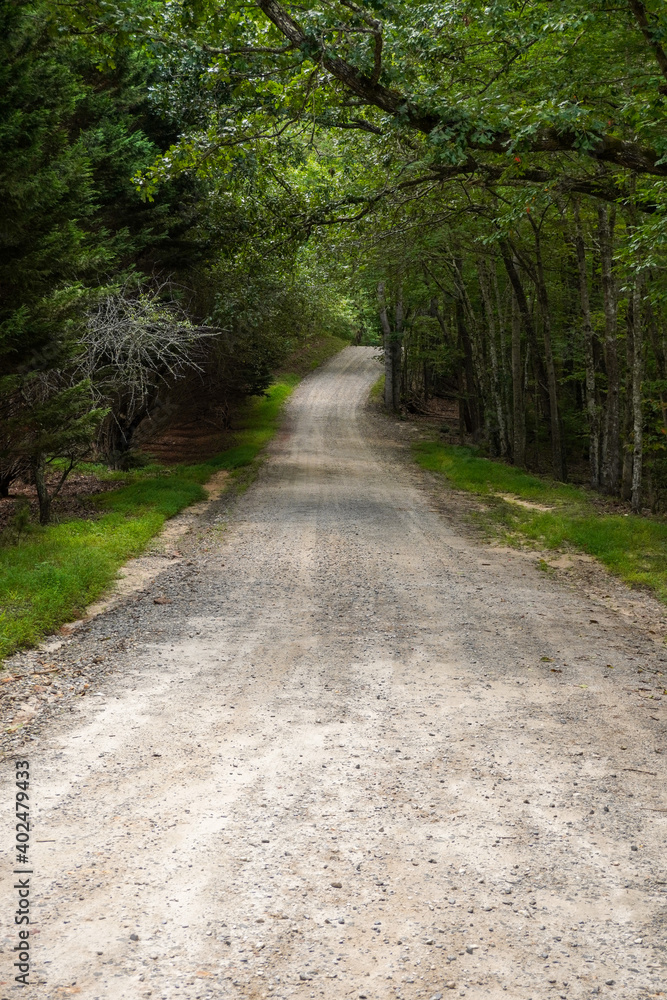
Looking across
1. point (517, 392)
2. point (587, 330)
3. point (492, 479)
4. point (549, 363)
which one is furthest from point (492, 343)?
point (492, 479)

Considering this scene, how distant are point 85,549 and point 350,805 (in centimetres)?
706

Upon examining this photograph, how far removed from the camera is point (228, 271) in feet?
58.3

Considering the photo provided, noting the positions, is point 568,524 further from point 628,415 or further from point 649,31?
point 628,415

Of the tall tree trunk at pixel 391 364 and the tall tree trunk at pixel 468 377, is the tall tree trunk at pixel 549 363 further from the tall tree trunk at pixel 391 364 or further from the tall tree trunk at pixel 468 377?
the tall tree trunk at pixel 391 364

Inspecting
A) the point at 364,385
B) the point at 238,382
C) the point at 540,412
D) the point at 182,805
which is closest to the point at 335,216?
the point at 182,805

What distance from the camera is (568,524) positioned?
42.7ft

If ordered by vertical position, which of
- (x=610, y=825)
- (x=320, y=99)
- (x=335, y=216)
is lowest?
(x=610, y=825)

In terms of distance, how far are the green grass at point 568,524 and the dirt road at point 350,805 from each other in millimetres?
2338

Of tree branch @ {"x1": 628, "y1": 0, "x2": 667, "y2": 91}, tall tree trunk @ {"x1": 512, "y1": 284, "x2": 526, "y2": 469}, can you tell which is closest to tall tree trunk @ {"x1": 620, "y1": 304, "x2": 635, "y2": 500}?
tall tree trunk @ {"x1": 512, "y1": 284, "x2": 526, "y2": 469}

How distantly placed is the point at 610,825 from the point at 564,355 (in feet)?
73.5

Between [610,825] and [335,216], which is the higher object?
[335,216]

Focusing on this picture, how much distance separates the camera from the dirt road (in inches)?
126

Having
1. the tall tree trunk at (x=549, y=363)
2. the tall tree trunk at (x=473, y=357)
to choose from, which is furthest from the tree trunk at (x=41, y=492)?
the tall tree trunk at (x=473, y=357)

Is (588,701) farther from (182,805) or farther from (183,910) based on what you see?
(183,910)
